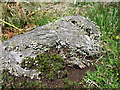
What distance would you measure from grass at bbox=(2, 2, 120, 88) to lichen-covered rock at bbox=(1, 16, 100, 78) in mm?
268

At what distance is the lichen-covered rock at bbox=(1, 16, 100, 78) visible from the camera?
2.91 m

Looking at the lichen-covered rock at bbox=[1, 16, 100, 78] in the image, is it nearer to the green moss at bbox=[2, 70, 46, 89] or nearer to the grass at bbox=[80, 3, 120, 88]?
the green moss at bbox=[2, 70, 46, 89]

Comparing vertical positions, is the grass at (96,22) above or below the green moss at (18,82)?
above

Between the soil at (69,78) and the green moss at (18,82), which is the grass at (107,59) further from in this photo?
the green moss at (18,82)

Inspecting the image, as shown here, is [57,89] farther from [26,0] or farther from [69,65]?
[26,0]

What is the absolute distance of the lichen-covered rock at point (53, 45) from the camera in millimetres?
2914

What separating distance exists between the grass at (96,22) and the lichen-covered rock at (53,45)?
27 cm

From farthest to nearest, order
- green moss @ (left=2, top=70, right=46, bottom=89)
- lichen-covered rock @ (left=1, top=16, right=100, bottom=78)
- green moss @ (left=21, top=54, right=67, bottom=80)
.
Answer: lichen-covered rock @ (left=1, top=16, right=100, bottom=78)
green moss @ (left=21, top=54, right=67, bottom=80)
green moss @ (left=2, top=70, right=46, bottom=89)

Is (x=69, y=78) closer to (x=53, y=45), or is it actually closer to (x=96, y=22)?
(x=53, y=45)

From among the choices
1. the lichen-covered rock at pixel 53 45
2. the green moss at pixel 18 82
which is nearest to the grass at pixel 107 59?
the lichen-covered rock at pixel 53 45

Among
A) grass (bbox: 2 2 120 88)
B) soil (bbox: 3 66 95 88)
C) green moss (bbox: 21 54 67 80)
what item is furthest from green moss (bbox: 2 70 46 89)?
grass (bbox: 2 2 120 88)

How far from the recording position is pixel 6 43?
10.4 ft

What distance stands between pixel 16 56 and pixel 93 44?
136 cm

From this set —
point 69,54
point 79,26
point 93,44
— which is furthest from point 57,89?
point 79,26
